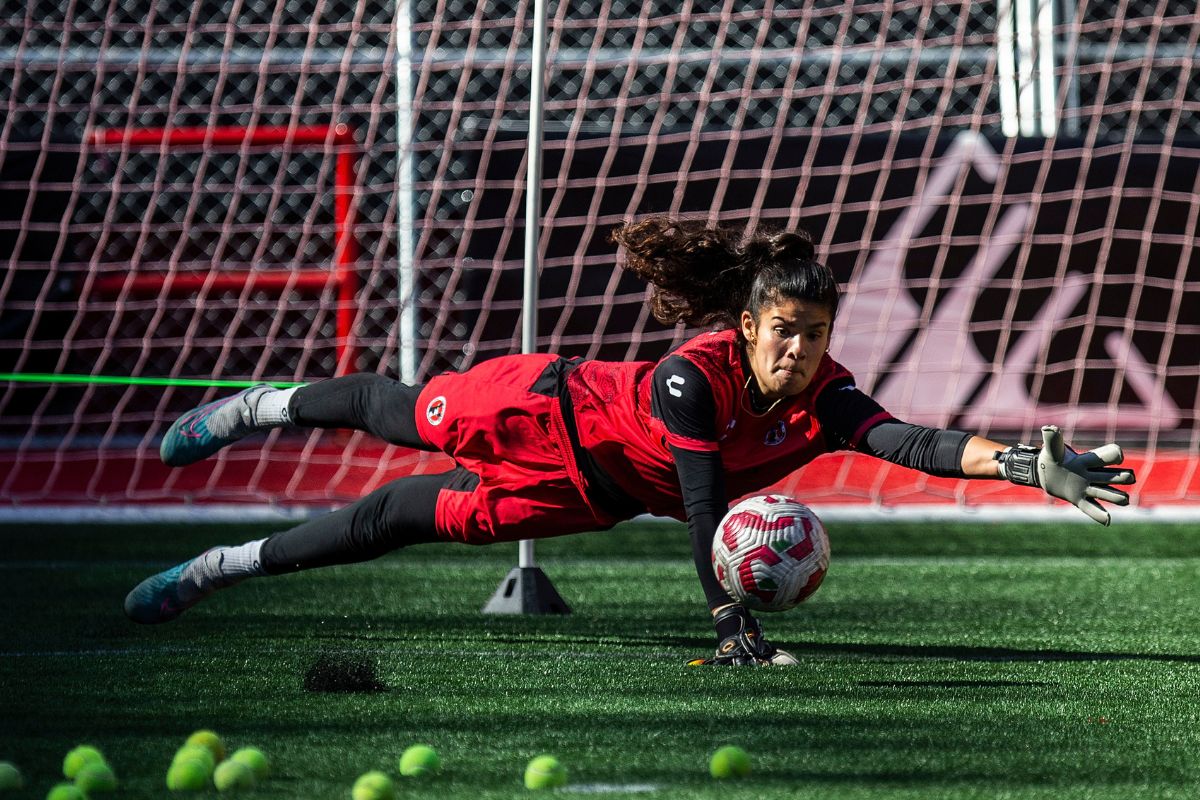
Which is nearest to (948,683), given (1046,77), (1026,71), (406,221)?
(406,221)

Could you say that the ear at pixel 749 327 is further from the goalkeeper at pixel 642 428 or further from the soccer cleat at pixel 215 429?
the soccer cleat at pixel 215 429

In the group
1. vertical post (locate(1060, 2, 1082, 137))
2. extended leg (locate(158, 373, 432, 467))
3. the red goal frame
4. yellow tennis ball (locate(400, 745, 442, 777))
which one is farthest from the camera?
vertical post (locate(1060, 2, 1082, 137))

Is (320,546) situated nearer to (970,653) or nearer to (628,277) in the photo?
(970,653)

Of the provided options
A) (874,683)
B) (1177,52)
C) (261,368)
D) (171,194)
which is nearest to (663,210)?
(261,368)

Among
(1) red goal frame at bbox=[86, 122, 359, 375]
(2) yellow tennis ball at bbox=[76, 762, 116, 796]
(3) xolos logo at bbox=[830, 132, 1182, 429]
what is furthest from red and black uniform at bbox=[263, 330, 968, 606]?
(3) xolos logo at bbox=[830, 132, 1182, 429]

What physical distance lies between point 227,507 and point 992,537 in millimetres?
3694

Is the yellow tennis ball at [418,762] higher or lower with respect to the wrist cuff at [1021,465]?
lower

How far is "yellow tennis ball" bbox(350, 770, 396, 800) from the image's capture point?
7.97ft

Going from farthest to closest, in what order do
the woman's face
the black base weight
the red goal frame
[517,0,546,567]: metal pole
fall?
the red goal frame
[517,0,546,567]: metal pole
the black base weight
the woman's face

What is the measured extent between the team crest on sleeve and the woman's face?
87 cm

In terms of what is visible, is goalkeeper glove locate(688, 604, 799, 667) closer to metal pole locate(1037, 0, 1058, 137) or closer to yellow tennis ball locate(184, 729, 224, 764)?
yellow tennis ball locate(184, 729, 224, 764)

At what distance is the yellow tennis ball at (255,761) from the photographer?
2.58m

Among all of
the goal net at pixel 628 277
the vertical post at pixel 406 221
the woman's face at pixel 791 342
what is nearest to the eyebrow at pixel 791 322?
the woman's face at pixel 791 342

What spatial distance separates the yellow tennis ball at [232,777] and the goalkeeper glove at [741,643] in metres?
1.48
